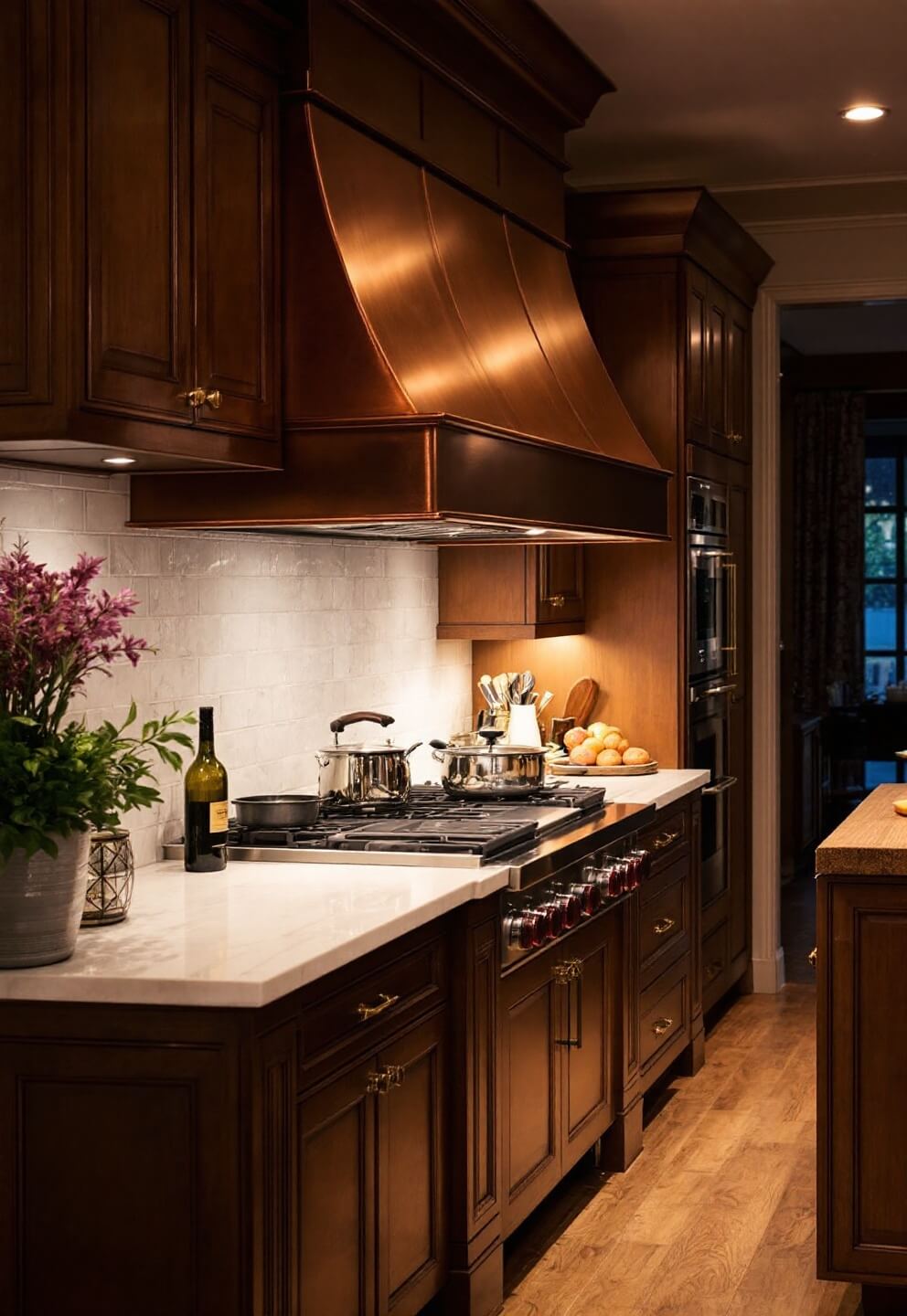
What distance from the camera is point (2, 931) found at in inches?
95.4

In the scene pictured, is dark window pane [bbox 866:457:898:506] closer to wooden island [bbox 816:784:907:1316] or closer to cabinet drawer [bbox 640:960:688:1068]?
cabinet drawer [bbox 640:960:688:1068]

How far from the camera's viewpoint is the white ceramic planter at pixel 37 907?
242 cm

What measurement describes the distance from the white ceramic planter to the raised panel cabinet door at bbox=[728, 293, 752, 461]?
3932mm

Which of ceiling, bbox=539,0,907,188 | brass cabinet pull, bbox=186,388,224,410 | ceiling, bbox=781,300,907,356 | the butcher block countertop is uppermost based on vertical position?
ceiling, bbox=781,300,907,356

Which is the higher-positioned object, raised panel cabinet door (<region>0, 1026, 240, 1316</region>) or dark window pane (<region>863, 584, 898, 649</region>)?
dark window pane (<region>863, 584, 898, 649</region>)

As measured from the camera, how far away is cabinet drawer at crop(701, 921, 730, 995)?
556 centimetres

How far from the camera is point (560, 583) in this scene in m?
5.19

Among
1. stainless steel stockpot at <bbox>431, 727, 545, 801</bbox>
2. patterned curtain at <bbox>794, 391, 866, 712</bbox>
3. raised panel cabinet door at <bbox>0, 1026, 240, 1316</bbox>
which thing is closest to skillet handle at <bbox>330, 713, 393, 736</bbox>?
stainless steel stockpot at <bbox>431, 727, 545, 801</bbox>

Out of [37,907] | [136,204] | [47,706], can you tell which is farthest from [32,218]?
[37,907]

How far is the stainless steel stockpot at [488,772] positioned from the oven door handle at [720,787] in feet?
4.34

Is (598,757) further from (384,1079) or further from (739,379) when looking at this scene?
(384,1079)

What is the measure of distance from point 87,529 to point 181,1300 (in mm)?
1442

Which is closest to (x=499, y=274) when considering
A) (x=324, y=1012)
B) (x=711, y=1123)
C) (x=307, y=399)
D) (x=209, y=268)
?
(x=307, y=399)

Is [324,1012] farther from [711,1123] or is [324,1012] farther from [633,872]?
[711,1123]
